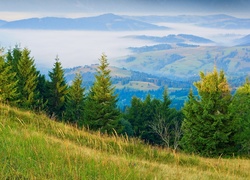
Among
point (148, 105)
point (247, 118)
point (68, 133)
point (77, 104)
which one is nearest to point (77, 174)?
point (68, 133)

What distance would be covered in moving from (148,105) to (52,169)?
7497 centimetres

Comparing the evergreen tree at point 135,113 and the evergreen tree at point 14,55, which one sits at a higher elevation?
the evergreen tree at point 14,55

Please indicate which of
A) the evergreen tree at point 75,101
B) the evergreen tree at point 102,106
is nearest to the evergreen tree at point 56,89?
the evergreen tree at point 75,101

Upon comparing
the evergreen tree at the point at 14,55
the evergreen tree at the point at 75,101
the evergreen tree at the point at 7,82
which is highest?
the evergreen tree at the point at 14,55

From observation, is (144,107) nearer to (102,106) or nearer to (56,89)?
(56,89)

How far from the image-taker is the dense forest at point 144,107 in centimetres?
3494

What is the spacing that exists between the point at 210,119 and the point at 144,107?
43456 mm

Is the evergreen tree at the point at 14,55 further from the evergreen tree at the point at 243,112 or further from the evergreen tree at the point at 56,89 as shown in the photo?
the evergreen tree at the point at 243,112

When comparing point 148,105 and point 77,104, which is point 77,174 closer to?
point 77,104

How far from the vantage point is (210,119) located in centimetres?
3538

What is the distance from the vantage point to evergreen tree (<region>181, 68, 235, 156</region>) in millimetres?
34478

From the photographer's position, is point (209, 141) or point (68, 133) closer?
point (68, 133)

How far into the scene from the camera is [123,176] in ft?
17.2

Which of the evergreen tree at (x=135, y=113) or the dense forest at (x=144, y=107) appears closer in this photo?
the dense forest at (x=144, y=107)
